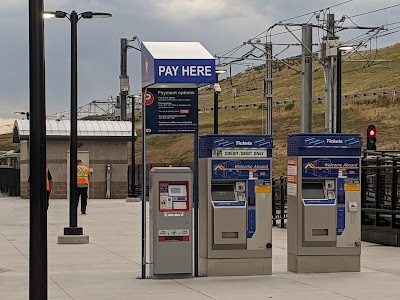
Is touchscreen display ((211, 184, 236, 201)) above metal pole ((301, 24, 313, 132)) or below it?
below

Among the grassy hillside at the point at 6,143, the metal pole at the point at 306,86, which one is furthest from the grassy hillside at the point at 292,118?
the metal pole at the point at 306,86

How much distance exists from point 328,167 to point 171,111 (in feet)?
8.04

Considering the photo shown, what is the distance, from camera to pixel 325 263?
1384 centimetres

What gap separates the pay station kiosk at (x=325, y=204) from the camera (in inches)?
543

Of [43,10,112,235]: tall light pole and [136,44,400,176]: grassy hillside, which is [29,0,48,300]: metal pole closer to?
[43,10,112,235]: tall light pole

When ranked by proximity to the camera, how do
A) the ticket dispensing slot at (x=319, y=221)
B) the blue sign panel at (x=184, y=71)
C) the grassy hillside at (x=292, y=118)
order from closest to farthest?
the blue sign panel at (x=184, y=71) → the ticket dispensing slot at (x=319, y=221) → the grassy hillside at (x=292, y=118)

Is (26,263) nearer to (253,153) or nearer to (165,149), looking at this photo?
(253,153)

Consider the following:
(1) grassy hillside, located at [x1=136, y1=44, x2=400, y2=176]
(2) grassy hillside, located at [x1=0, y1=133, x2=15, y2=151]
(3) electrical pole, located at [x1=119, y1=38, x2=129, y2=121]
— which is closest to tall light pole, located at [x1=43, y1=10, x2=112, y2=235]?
(3) electrical pole, located at [x1=119, y1=38, x2=129, y2=121]

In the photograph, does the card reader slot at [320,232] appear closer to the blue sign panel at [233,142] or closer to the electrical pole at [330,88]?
the blue sign panel at [233,142]

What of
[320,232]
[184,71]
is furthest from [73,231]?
[184,71]

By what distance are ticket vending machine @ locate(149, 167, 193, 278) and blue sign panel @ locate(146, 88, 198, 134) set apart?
67cm

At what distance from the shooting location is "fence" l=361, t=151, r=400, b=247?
18734 millimetres

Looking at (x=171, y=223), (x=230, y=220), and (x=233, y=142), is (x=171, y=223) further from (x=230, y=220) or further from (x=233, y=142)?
(x=233, y=142)

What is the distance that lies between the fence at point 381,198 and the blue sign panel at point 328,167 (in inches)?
192
